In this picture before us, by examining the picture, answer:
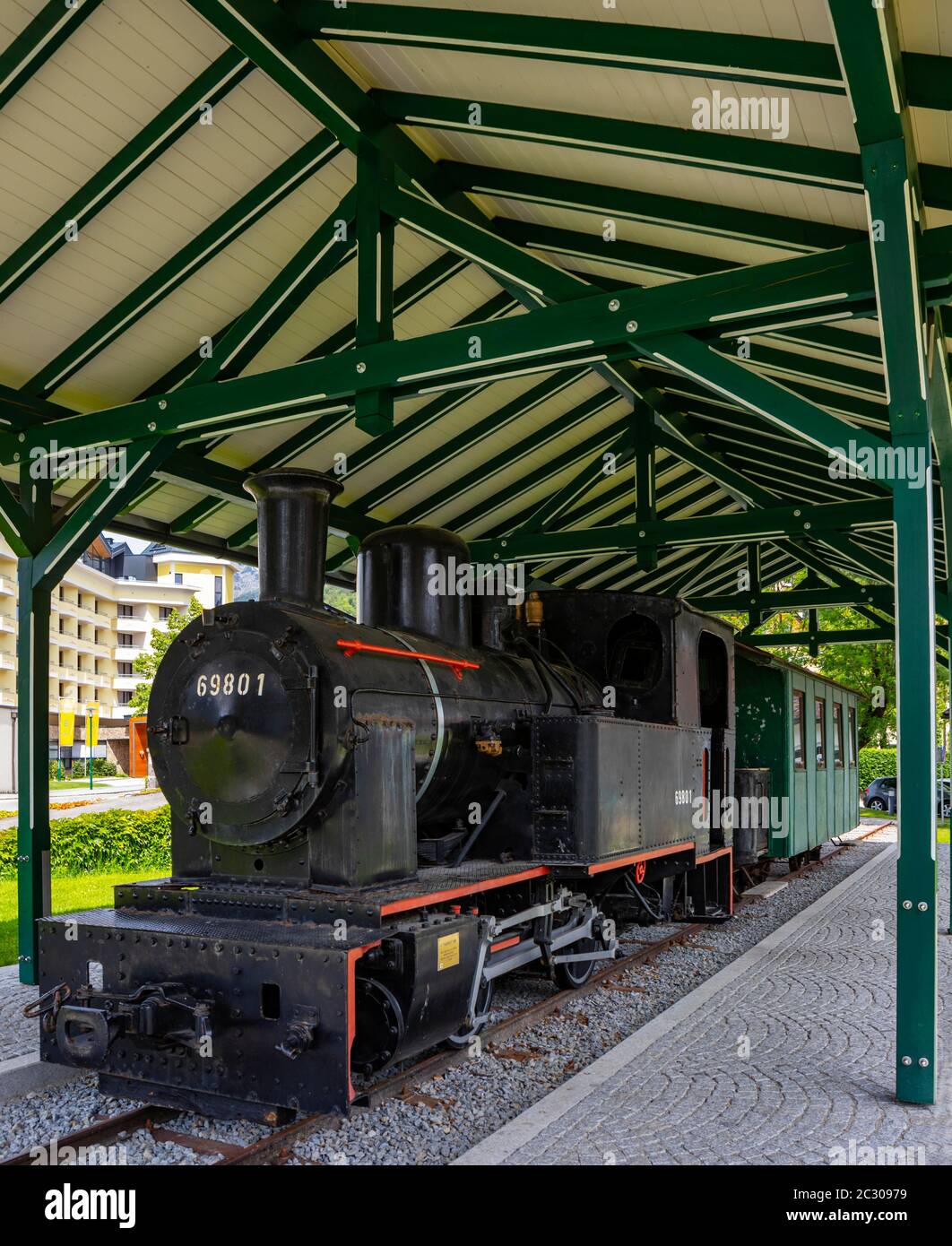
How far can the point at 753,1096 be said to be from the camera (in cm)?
458

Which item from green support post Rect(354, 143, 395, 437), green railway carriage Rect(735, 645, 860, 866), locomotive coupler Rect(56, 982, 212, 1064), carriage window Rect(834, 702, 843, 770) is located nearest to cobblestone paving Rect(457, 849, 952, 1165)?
locomotive coupler Rect(56, 982, 212, 1064)

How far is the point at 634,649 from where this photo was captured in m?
8.12

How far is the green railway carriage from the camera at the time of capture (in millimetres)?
11312

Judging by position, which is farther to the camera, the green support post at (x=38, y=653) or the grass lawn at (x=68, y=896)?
the grass lawn at (x=68, y=896)

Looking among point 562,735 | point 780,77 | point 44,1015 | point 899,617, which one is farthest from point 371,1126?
point 780,77

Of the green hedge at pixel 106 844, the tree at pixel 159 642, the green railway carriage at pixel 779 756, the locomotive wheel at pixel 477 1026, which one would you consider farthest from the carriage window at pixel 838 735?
the tree at pixel 159 642

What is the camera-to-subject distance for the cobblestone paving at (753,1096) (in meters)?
3.97

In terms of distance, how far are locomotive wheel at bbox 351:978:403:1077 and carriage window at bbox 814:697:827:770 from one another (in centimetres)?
1053

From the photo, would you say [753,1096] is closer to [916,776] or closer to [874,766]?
[916,776]

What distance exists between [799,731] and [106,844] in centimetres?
882

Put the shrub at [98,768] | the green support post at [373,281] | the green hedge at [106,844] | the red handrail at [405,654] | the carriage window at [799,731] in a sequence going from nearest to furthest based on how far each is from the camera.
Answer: the red handrail at [405,654], the green support post at [373,281], the carriage window at [799,731], the green hedge at [106,844], the shrub at [98,768]

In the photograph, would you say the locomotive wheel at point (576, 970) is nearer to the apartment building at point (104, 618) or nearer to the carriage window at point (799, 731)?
the carriage window at point (799, 731)

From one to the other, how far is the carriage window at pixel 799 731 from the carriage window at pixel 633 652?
16.9ft

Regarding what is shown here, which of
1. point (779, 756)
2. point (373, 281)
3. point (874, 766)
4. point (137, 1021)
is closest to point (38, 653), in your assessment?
point (373, 281)
